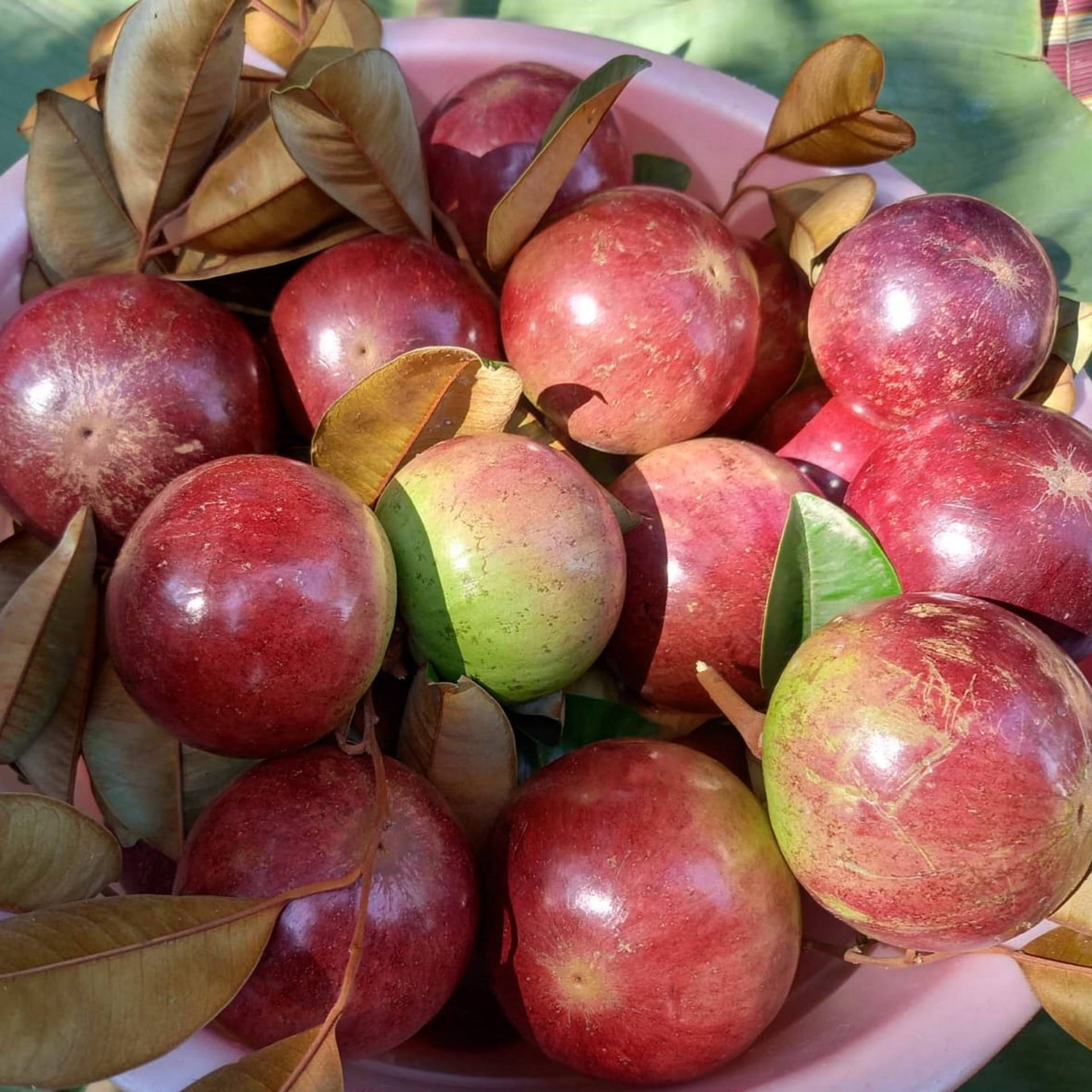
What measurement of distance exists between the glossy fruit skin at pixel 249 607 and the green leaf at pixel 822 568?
0.35 m

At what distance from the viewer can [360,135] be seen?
97cm

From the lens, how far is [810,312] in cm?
118

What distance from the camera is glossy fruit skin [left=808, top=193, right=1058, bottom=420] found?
1058 millimetres

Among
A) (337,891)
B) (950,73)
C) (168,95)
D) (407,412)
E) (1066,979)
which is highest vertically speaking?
(168,95)

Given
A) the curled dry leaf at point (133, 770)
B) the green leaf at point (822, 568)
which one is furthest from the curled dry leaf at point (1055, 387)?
the curled dry leaf at point (133, 770)

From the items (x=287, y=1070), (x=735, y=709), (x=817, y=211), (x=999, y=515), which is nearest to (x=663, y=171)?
(x=817, y=211)

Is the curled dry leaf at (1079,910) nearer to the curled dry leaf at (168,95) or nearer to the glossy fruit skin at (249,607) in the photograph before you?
the glossy fruit skin at (249,607)

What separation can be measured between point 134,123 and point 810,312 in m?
0.75

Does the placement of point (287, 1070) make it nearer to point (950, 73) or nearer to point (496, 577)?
point (496, 577)

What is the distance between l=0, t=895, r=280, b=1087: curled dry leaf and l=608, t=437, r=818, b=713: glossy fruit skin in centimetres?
48

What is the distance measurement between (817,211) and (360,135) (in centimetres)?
56

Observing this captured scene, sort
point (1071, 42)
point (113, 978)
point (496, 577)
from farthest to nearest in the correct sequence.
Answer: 1. point (1071, 42)
2. point (496, 577)
3. point (113, 978)

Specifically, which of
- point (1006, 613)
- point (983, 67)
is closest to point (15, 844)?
point (1006, 613)

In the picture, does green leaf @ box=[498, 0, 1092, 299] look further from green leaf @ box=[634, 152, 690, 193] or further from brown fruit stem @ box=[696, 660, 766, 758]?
brown fruit stem @ box=[696, 660, 766, 758]
